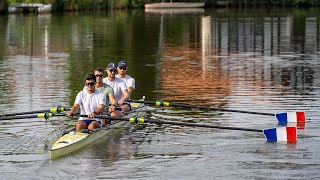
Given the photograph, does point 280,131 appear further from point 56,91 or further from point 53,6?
point 53,6

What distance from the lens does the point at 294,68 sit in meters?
37.7

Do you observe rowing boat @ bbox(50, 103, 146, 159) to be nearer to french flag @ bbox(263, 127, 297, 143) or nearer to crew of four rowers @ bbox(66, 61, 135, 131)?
crew of four rowers @ bbox(66, 61, 135, 131)

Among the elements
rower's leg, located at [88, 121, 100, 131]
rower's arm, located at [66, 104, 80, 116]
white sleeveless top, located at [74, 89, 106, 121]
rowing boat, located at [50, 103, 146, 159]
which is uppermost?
white sleeveless top, located at [74, 89, 106, 121]

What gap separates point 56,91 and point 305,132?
445 inches

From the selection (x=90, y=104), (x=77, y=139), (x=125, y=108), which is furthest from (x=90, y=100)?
(x=125, y=108)

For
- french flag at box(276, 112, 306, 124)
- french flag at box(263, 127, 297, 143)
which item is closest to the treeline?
french flag at box(276, 112, 306, 124)

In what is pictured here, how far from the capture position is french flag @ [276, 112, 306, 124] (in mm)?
23000

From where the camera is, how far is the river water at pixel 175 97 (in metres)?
18.0

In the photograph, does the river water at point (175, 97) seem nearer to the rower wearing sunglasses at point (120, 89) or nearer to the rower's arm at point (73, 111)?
the rower's arm at point (73, 111)

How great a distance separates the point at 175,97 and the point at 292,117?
5.94m

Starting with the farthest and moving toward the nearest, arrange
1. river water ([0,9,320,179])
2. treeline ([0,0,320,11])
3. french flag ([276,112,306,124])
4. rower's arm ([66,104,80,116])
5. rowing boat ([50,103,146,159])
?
1. treeline ([0,0,320,11])
2. french flag ([276,112,306,124])
3. rower's arm ([66,104,80,116])
4. rowing boat ([50,103,146,159])
5. river water ([0,9,320,179])

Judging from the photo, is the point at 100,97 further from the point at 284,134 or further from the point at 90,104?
the point at 284,134

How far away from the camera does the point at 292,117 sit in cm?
2308

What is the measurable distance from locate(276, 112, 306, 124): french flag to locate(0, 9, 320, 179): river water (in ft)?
1.17
